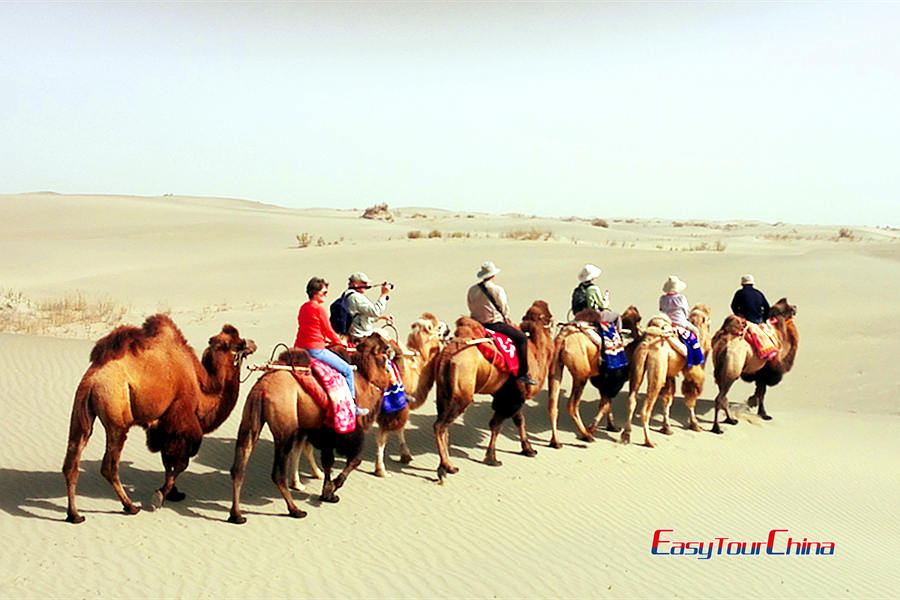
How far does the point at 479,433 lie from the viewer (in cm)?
1208

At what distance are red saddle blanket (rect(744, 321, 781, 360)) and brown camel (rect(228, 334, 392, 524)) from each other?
7.42m

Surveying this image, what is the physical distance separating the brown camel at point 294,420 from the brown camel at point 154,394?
513mm

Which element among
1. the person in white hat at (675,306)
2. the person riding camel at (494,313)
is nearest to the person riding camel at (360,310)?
the person riding camel at (494,313)

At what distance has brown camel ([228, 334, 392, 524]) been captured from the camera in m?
7.83

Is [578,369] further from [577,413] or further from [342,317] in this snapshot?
[342,317]

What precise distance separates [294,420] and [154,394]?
135 centimetres

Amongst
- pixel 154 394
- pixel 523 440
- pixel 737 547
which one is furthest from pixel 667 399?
pixel 154 394

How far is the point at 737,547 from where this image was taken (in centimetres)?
820

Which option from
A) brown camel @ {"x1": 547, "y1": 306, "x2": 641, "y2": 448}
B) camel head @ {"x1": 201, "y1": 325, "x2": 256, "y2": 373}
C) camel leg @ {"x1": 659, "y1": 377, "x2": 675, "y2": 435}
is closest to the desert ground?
camel leg @ {"x1": 659, "y1": 377, "x2": 675, "y2": 435}

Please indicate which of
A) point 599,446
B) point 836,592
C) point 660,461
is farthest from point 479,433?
point 836,592

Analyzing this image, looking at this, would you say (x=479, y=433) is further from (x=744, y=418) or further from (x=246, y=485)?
(x=744, y=418)

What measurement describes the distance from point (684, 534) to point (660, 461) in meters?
2.65

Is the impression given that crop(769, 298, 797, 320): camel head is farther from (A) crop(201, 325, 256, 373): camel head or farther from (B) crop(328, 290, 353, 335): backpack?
(A) crop(201, 325, 256, 373): camel head

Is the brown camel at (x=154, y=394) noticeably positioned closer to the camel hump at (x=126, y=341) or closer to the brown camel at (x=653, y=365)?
the camel hump at (x=126, y=341)
